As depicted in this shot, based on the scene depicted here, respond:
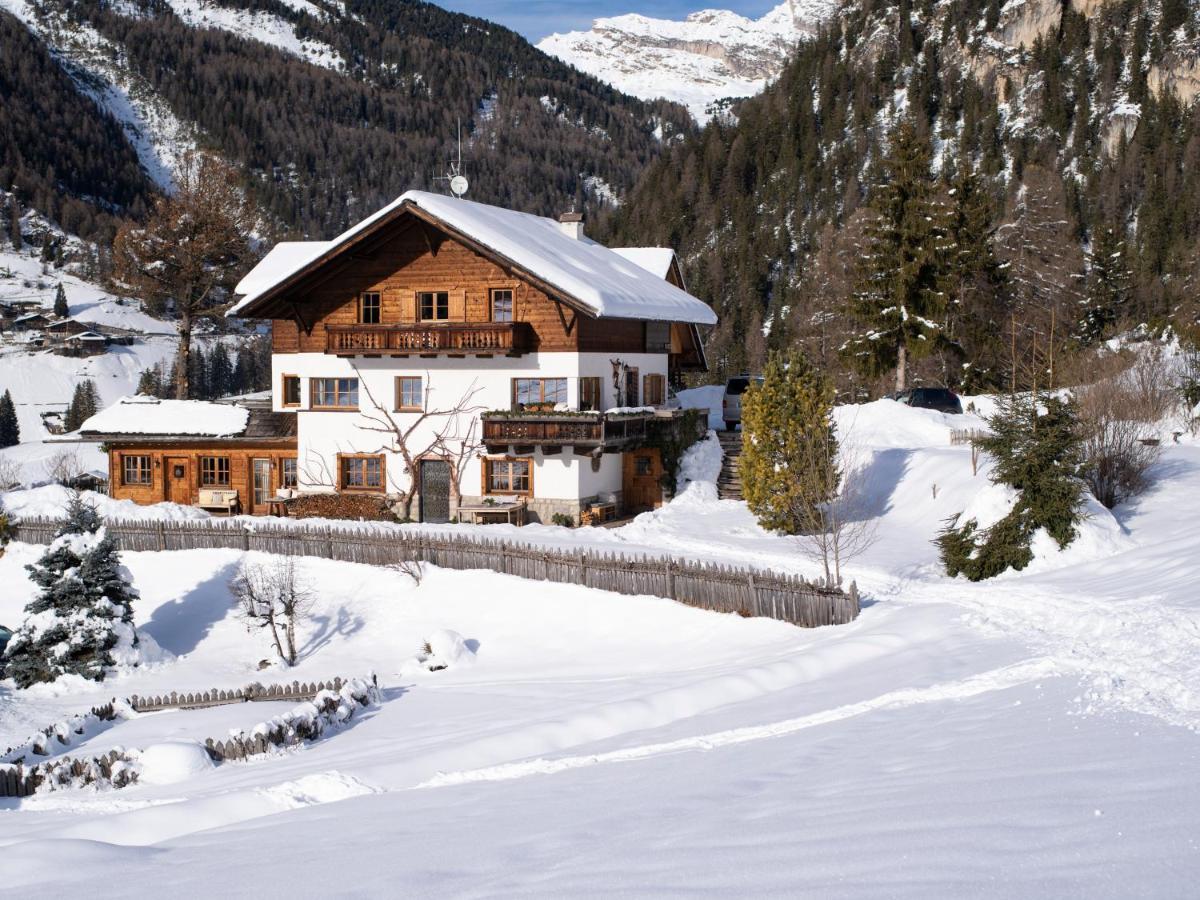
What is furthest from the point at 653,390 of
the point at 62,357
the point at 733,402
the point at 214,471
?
the point at 62,357

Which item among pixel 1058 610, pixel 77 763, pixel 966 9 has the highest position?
pixel 966 9

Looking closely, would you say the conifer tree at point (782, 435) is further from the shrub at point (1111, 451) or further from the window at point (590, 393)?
the shrub at point (1111, 451)

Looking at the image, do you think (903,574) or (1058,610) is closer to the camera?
(1058,610)

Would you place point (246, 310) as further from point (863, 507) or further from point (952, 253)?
point (952, 253)

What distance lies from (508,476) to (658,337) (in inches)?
317

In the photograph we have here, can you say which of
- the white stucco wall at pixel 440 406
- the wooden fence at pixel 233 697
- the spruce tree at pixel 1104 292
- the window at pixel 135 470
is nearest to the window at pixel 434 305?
the white stucco wall at pixel 440 406

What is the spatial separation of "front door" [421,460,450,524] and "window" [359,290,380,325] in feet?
15.9

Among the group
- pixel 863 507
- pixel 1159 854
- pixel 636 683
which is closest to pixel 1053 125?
pixel 863 507

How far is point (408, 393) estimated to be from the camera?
3428cm

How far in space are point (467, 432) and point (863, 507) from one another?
12.0 m

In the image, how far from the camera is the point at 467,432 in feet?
109

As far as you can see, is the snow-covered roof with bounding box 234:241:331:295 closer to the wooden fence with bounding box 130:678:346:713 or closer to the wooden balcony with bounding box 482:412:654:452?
the wooden balcony with bounding box 482:412:654:452

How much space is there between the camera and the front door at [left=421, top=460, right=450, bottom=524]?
110 feet

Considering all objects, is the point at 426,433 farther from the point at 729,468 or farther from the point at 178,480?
the point at 729,468
